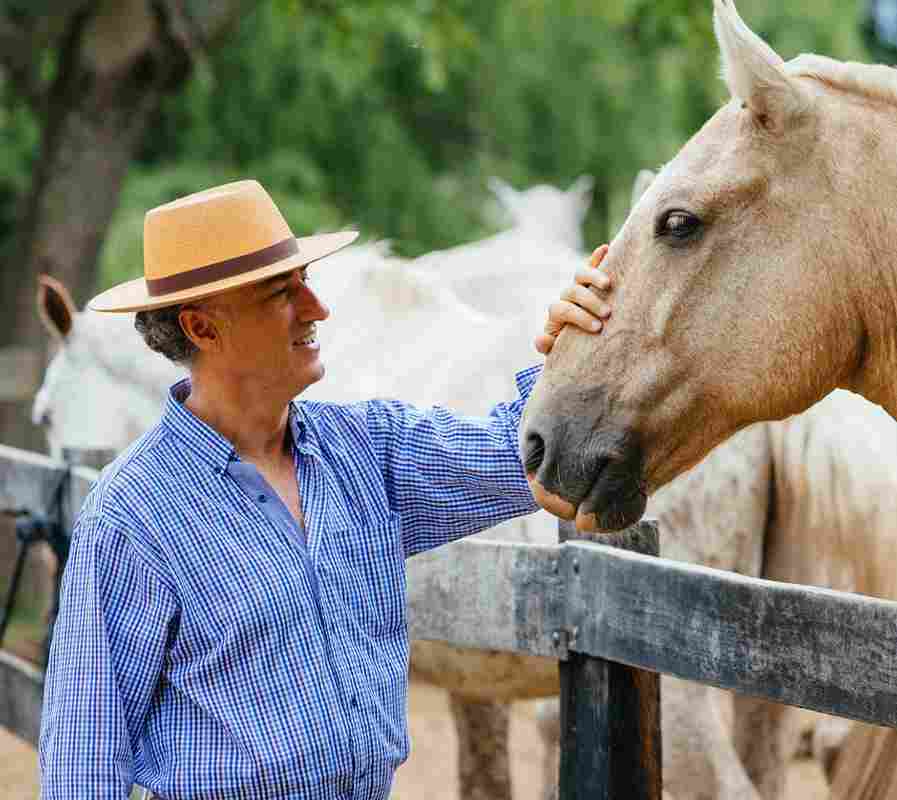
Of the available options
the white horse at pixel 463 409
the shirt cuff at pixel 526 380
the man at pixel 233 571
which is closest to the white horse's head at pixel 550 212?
the white horse at pixel 463 409

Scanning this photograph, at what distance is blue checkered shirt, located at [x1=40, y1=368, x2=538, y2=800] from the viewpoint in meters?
1.94

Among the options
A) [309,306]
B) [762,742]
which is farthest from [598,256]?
[762,742]

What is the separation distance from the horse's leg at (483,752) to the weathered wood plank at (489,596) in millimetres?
1351

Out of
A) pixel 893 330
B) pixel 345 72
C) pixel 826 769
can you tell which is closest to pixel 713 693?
pixel 826 769

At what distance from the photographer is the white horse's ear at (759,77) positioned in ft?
6.30

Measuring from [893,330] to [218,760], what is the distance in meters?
1.16

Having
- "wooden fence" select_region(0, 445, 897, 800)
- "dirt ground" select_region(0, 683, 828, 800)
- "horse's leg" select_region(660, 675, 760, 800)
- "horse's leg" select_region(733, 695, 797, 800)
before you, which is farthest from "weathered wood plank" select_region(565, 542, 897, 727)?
"dirt ground" select_region(0, 683, 828, 800)

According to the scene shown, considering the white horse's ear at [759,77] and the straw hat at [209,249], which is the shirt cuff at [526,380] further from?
the white horse's ear at [759,77]

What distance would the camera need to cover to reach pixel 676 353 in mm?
2012

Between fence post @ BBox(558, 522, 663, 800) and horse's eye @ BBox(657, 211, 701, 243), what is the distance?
66cm

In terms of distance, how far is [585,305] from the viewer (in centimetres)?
205

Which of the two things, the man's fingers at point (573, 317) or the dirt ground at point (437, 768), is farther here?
the dirt ground at point (437, 768)

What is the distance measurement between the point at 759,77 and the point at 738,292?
0.31 meters

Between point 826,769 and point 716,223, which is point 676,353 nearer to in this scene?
point 716,223
